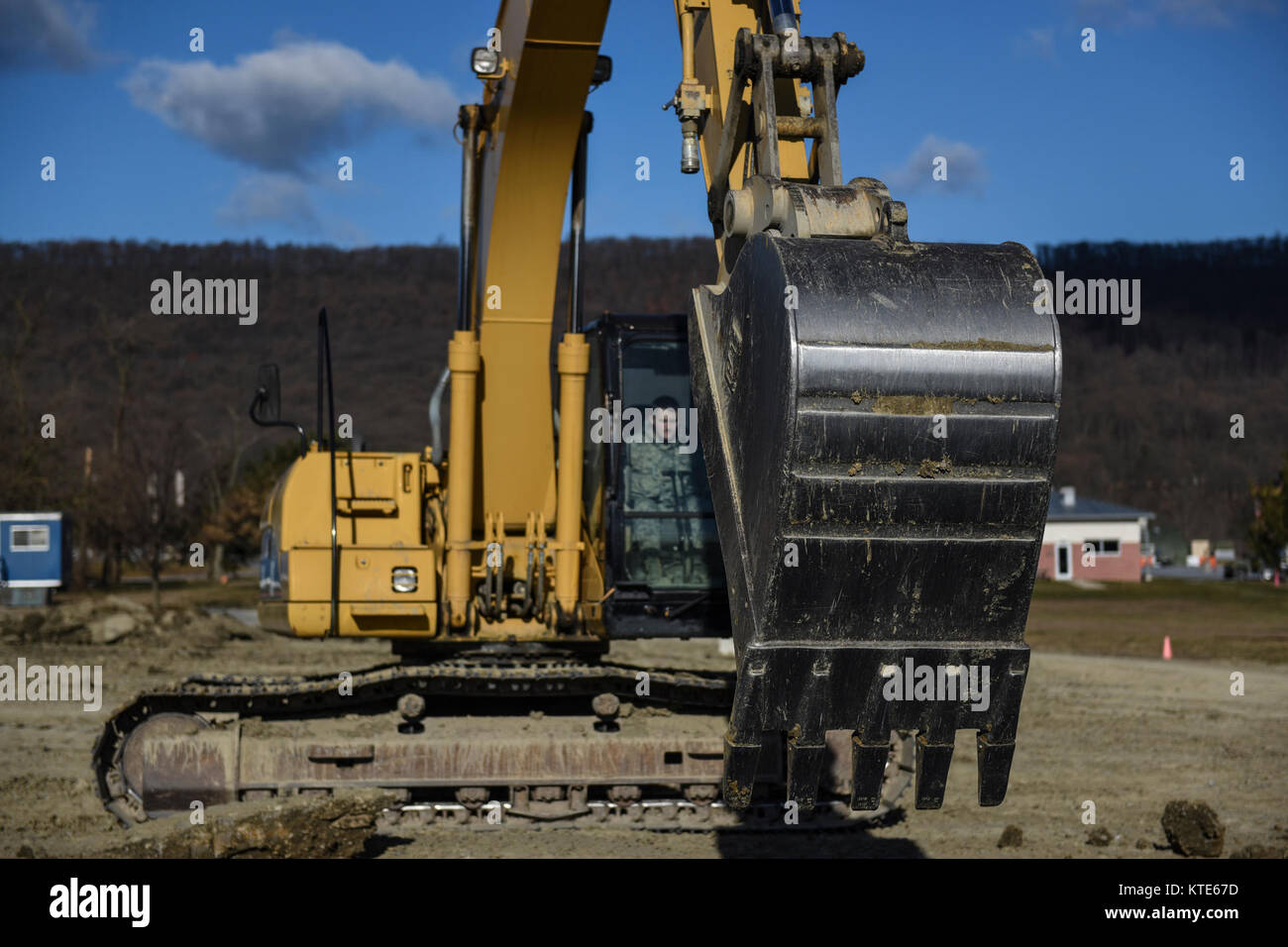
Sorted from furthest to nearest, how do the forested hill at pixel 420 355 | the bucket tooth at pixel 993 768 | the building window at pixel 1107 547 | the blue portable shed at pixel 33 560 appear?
the forested hill at pixel 420 355
the building window at pixel 1107 547
the blue portable shed at pixel 33 560
the bucket tooth at pixel 993 768

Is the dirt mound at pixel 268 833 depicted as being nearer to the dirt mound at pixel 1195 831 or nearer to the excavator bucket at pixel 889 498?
the excavator bucket at pixel 889 498

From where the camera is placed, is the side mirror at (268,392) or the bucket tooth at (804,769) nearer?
the bucket tooth at (804,769)

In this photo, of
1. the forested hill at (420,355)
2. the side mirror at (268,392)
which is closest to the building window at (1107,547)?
the forested hill at (420,355)

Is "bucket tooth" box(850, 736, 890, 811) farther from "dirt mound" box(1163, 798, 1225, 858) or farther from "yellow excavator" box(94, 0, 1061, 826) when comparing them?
"dirt mound" box(1163, 798, 1225, 858)

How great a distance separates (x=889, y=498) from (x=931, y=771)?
805 millimetres

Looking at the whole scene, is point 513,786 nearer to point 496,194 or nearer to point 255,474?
point 496,194

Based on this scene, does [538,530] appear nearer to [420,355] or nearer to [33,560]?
[33,560]

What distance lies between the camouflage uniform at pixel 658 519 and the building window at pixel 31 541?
78.7 ft

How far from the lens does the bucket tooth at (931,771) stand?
366 centimetres

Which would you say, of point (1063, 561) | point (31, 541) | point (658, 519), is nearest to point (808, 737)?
point (658, 519)

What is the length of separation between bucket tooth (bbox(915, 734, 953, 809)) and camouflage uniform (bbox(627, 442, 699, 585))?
404 cm

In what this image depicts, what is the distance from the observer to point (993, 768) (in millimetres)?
3707
